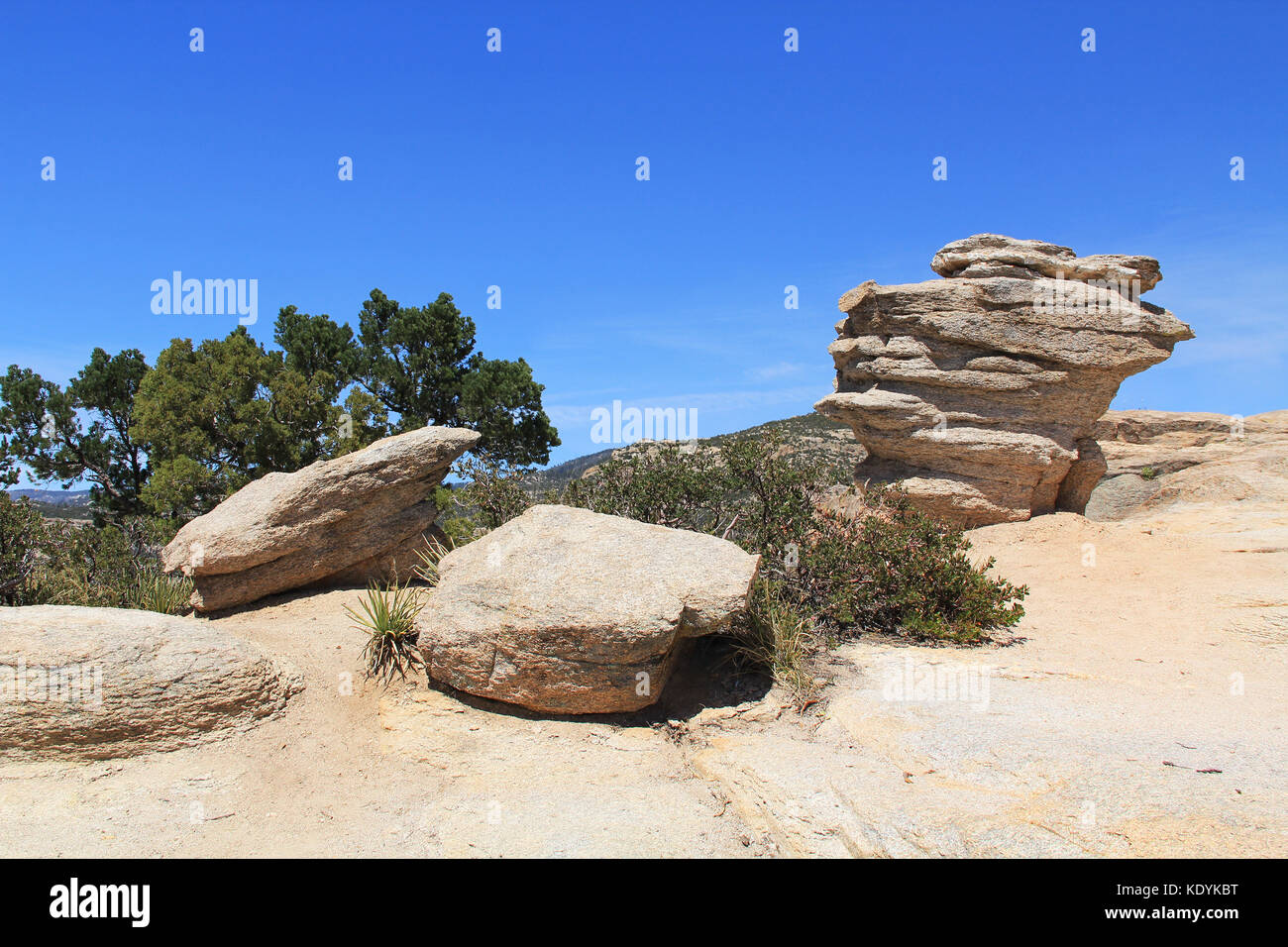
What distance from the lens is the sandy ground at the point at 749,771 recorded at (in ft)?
17.2

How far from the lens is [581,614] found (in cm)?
689

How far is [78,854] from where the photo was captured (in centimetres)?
555

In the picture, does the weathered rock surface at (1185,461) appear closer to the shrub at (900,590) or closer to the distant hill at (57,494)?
the shrub at (900,590)

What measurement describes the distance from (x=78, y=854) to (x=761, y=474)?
855cm

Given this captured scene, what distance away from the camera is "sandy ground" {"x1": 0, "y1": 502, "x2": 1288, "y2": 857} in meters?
5.25

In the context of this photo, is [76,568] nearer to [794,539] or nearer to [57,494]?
[794,539]

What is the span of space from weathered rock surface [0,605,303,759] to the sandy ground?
0.67 ft

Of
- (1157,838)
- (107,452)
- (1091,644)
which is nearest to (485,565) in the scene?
(1157,838)

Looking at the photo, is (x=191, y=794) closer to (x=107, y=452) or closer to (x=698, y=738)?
(x=698, y=738)

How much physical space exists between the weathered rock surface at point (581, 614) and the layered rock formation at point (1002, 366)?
9.21 meters

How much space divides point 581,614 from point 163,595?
7041mm

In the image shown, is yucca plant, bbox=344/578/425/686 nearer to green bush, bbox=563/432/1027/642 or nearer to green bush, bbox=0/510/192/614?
green bush, bbox=563/432/1027/642
